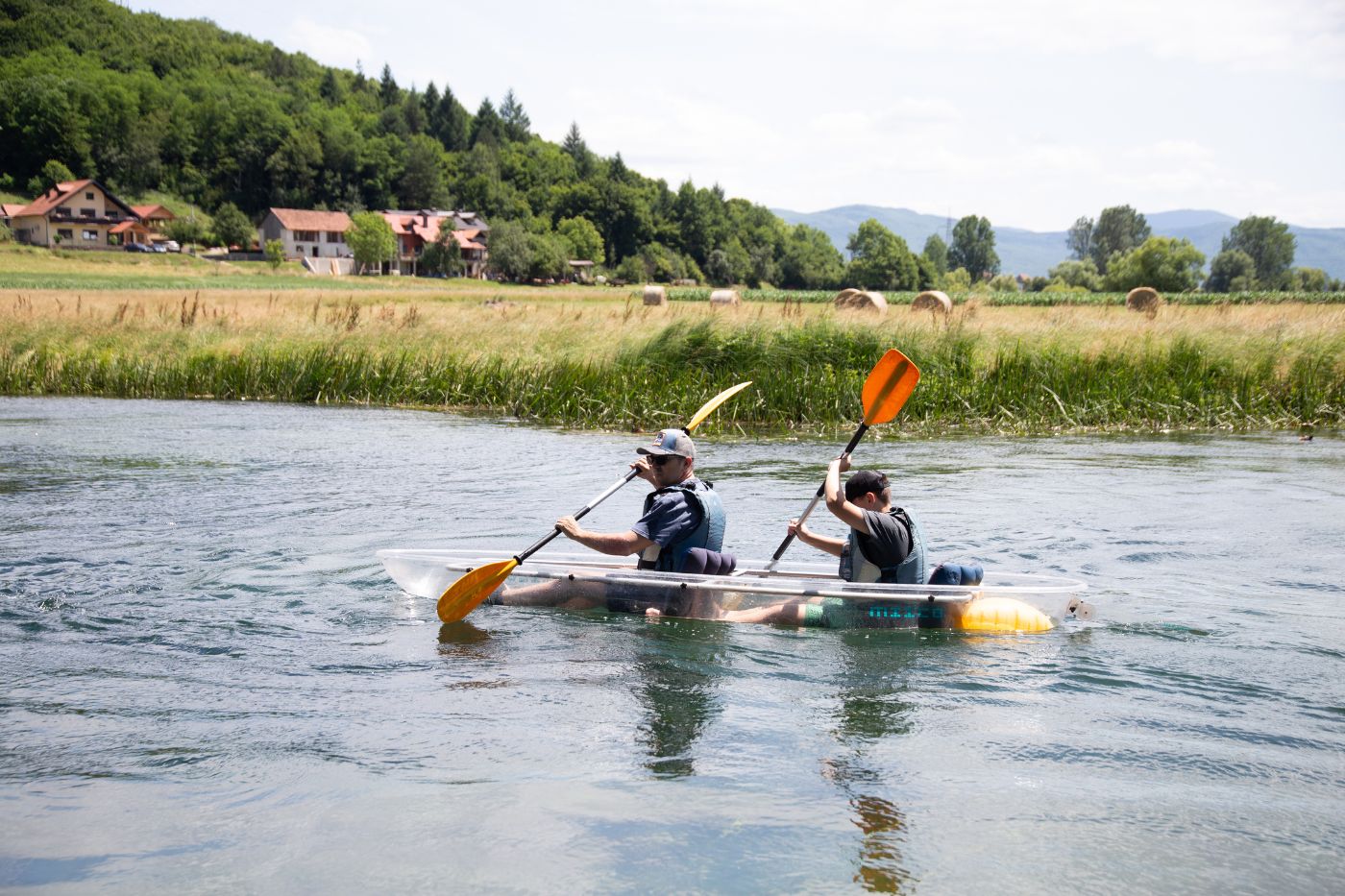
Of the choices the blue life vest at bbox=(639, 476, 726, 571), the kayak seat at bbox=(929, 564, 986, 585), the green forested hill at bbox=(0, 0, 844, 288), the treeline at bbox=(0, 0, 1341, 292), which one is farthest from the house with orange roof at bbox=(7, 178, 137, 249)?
the kayak seat at bbox=(929, 564, 986, 585)

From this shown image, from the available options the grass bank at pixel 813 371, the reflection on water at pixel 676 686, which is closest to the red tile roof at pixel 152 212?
the grass bank at pixel 813 371

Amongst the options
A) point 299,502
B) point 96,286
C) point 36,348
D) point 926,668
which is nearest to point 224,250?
point 96,286

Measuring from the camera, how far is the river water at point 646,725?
445cm

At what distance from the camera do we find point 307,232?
124m

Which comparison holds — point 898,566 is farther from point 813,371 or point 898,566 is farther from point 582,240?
point 582,240

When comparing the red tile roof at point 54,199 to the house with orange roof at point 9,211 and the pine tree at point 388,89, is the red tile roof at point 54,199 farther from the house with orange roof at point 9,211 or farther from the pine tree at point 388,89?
the pine tree at point 388,89

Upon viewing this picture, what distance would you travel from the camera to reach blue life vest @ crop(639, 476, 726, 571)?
736 centimetres

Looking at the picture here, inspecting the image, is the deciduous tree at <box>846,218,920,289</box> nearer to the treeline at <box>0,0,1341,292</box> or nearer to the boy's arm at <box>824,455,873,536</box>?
the treeline at <box>0,0,1341,292</box>

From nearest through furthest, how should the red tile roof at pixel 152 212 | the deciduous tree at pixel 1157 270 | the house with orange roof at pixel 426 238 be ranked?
the deciduous tree at pixel 1157 270
the red tile roof at pixel 152 212
the house with orange roof at pixel 426 238

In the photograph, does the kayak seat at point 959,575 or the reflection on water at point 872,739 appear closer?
the reflection on water at point 872,739

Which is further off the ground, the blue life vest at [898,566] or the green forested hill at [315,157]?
the green forested hill at [315,157]

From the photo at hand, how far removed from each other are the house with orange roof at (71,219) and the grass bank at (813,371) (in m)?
101

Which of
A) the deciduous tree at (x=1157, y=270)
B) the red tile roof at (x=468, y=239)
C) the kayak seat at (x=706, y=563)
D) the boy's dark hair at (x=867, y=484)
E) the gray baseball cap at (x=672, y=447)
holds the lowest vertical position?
the kayak seat at (x=706, y=563)

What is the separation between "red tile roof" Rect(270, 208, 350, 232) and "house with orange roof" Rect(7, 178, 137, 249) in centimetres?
1438
